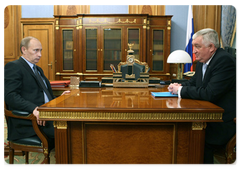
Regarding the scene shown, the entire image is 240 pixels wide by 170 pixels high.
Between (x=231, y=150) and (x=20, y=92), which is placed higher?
(x=20, y=92)

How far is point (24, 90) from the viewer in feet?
6.90

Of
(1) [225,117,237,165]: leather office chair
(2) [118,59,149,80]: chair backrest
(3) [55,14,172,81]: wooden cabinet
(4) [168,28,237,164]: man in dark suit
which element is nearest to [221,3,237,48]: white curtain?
(3) [55,14,172,81]: wooden cabinet

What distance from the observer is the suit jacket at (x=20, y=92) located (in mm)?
1928

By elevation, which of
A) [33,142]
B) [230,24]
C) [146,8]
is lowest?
[33,142]

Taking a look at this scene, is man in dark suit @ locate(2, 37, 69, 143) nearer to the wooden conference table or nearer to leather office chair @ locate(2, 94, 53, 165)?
leather office chair @ locate(2, 94, 53, 165)

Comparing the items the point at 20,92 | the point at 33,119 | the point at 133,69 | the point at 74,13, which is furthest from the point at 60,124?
the point at 74,13

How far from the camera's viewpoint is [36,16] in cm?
659

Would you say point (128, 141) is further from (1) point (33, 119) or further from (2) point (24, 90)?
(2) point (24, 90)

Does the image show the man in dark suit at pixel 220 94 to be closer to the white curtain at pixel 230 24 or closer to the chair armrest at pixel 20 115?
the chair armrest at pixel 20 115

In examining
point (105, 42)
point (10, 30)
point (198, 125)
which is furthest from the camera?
point (10, 30)

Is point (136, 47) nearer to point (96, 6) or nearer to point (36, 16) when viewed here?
point (96, 6)

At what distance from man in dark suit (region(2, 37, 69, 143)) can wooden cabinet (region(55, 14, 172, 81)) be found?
382 cm

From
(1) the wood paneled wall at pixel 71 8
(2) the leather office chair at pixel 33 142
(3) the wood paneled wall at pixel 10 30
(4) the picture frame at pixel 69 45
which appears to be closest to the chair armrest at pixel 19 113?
(2) the leather office chair at pixel 33 142

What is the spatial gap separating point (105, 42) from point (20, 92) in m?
4.30
